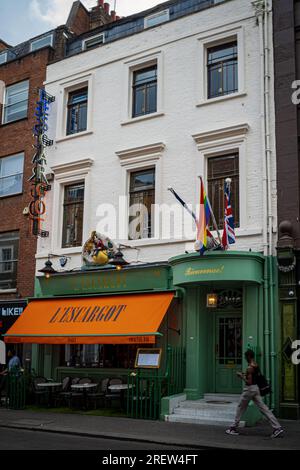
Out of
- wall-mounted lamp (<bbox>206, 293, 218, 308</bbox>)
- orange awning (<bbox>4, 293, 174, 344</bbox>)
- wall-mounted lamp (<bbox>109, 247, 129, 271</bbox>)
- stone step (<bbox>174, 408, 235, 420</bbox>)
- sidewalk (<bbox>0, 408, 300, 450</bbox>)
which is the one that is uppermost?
wall-mounted lamp (<bbox>109, 247, 129, 271</bbox>)

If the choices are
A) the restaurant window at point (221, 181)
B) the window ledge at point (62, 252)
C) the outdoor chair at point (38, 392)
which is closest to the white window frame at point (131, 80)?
the restaurant window at point (221, 181)

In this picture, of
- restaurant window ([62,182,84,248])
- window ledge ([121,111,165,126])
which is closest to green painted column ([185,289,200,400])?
restaurant window ([62,182,84,248])

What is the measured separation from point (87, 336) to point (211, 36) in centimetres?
956

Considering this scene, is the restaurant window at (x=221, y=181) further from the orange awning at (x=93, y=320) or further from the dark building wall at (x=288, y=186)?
the orange awning at (x=93, y=320)

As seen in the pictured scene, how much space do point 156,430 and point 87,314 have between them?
17.2ft

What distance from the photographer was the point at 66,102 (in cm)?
2014

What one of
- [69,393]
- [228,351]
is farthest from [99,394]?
[228,351]

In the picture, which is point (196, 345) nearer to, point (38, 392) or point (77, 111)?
point (38, 392)

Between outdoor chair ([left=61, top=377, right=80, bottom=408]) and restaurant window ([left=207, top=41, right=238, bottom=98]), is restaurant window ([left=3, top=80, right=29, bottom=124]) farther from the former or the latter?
outdoor chair ([left=61, top=377, right=80, bottom=408])

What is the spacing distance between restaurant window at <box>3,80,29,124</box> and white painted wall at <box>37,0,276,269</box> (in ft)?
5.96

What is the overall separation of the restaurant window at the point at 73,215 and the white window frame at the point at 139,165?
6.27 ft

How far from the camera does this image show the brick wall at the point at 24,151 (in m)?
19.7

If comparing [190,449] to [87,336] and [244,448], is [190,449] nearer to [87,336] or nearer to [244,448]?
[244,448]

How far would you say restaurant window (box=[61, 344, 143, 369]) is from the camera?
668 inches
